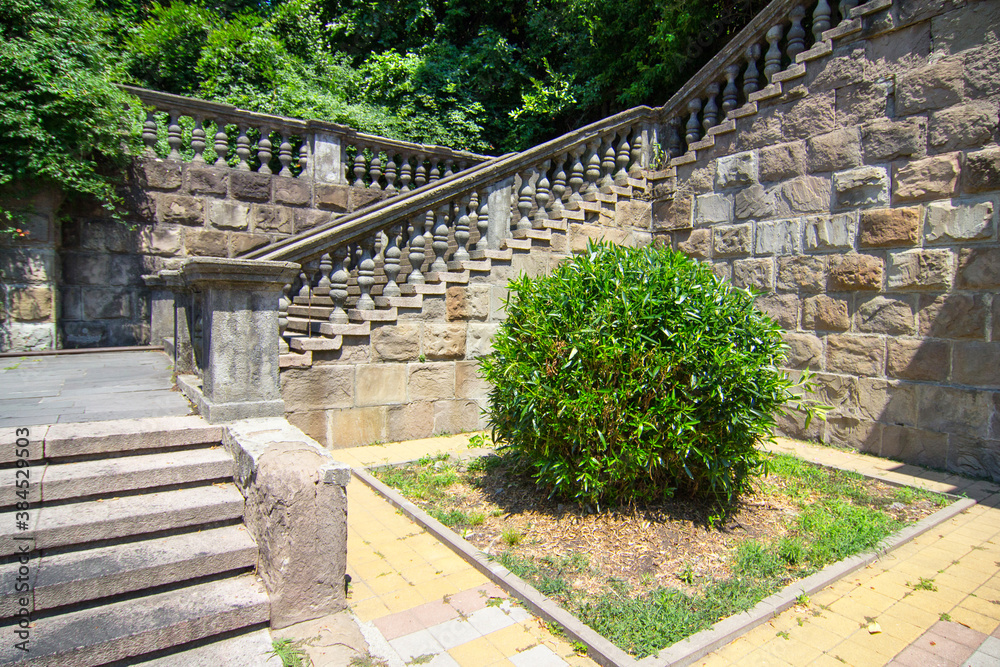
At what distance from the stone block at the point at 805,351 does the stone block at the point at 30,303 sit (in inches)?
329

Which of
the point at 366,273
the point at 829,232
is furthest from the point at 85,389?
the point at 829,232

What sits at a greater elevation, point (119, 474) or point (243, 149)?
point (243, 149)

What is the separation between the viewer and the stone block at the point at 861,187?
5.80m

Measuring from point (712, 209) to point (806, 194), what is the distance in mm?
1244

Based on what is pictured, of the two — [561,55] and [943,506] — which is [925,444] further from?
[561,55]

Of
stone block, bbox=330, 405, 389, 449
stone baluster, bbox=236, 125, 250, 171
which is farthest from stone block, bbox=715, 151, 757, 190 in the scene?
stone baluster, bbox=236, 125, 250, 171

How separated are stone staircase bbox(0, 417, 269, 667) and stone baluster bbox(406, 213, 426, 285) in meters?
3.10

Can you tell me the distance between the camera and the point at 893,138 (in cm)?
569

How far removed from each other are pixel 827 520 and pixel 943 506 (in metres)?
1.16

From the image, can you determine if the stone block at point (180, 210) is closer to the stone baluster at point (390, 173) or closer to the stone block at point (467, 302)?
the stone baluster at point (390, 173)

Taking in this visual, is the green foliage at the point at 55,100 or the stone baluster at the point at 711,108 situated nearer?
the green foliage at the point at 55,100

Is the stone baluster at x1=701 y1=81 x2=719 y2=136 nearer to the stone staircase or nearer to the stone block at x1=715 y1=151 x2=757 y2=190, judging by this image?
the stone block at x1=715 y1=151 x2=757 y2=190

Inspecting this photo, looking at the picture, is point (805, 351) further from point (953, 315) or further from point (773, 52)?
point (773, 52)

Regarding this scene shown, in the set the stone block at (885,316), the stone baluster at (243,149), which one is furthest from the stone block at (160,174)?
the stone block at (885,316)
